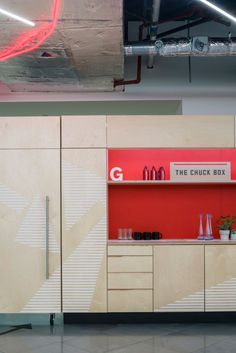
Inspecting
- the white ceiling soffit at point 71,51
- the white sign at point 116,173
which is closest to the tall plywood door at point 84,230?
the white sign at point 116,173

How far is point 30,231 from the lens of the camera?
480 centimetres

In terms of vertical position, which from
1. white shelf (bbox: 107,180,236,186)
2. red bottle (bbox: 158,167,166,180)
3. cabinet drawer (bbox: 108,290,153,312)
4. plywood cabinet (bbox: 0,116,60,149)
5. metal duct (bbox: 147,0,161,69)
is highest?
metal duct (bbox: 147,0,161,69)

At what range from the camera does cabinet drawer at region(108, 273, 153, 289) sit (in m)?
4.75

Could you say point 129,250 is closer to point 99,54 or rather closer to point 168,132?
point 168,132

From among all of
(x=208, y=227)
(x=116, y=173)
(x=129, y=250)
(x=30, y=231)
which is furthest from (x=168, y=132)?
(x=30, y=231)

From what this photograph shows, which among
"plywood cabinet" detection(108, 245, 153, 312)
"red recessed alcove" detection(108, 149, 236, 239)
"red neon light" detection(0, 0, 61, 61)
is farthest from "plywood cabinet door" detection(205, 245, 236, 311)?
"red neon light" detection(0, 0, 61, 61)

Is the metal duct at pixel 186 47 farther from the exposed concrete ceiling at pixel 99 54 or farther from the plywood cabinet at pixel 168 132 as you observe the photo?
the plywood cabinet at pixel 168 132

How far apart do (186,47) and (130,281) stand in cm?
276

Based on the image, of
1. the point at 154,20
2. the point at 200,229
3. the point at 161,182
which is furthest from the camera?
the point at 200,229

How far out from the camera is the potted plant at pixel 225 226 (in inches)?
197

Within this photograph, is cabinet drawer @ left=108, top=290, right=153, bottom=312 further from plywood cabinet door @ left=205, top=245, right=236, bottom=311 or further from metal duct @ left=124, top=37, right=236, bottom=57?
metal duct @ left=124, top=37, right=236, bottom=57

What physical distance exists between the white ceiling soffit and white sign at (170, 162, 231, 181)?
1.39 m

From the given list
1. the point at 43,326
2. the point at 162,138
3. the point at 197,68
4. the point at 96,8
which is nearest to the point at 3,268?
the point at 43,326

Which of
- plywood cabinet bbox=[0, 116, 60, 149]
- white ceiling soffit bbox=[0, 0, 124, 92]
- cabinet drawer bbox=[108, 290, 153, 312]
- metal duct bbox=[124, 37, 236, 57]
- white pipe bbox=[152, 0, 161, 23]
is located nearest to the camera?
white ceiling soffit bbox=[0, 0, 124, 92]
